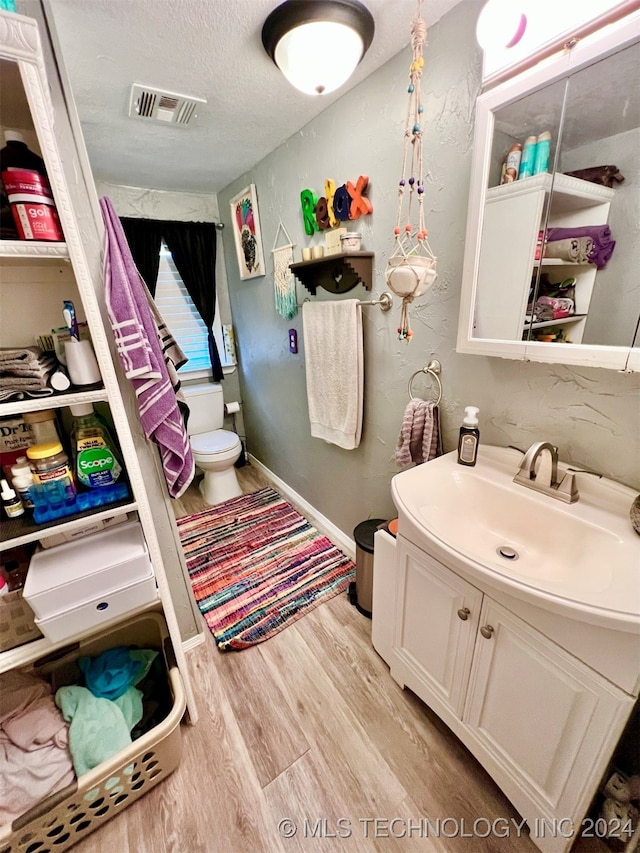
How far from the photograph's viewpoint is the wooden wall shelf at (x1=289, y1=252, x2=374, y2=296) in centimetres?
138

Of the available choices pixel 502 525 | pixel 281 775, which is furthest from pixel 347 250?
pixel 281 775

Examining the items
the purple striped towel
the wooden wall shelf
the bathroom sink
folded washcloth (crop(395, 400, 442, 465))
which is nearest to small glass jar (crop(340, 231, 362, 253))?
the wooden wall shelf

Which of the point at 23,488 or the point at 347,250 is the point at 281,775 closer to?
the point at 23,488

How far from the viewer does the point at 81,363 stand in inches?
35.1

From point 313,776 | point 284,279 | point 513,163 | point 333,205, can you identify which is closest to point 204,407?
point 284,279

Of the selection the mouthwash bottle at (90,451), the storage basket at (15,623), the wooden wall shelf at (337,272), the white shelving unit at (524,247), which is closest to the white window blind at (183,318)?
the wooden wall shelf at (337,272)

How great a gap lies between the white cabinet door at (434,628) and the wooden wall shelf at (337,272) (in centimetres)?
106

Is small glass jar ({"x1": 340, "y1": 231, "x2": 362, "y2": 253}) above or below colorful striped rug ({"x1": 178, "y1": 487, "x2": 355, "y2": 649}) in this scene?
above

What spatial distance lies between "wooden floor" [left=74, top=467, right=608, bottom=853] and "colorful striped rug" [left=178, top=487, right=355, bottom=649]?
192mm

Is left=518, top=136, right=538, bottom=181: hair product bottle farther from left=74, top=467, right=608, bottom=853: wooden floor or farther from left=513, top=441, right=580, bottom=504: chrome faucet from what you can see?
left=74, top=467, right=608, bottom=853: wooden floor

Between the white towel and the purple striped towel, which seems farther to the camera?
the white towel

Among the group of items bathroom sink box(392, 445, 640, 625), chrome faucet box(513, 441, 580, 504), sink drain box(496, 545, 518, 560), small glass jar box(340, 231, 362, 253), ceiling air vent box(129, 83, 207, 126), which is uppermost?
ceiling air vent box(129, 83, 207, 126)

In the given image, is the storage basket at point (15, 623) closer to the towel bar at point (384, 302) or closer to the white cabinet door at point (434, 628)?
the white cabinet door at point (434, 628)

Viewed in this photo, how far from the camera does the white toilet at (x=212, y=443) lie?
95.2 inches
